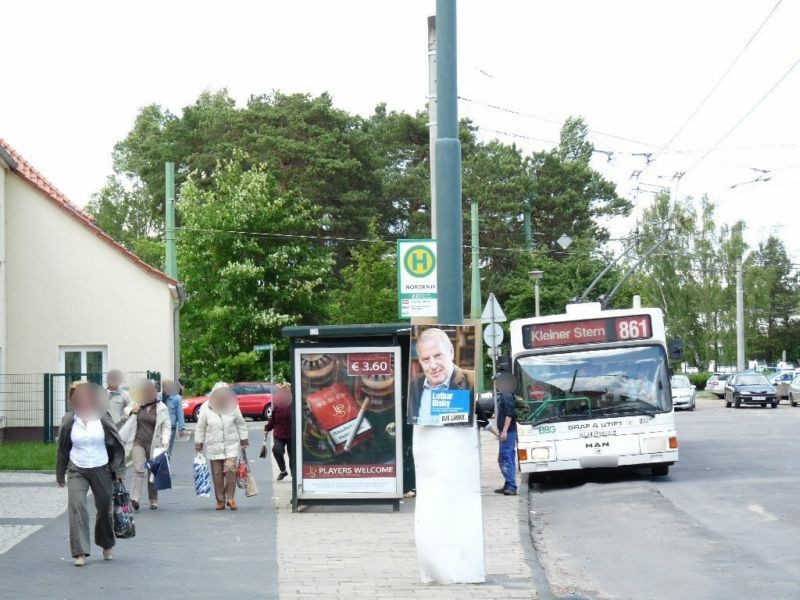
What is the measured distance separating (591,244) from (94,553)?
5595 centimetres

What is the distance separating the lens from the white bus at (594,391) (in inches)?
750

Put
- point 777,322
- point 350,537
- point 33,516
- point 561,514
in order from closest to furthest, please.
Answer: point 350,537, point 33,516, point 561,514, point 777,322

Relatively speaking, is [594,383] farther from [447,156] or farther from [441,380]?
[441,380]

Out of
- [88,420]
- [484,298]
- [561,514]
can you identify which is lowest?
[561,514]

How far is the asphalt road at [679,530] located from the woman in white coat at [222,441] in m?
3.75

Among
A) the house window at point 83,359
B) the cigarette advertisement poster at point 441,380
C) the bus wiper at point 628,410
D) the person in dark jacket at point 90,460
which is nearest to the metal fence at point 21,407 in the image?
the house window at point 83,359

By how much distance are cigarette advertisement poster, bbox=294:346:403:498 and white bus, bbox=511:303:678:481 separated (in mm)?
4317

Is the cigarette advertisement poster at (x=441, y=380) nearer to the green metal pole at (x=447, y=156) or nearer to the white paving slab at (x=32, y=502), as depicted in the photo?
the green metal pole at (x=447, y=156)

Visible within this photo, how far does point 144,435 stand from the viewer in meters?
16.1

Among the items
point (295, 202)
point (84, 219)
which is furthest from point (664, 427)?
point (295, 202)

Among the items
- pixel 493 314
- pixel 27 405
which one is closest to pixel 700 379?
pixel 493 314

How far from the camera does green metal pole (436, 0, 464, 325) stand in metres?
10.1

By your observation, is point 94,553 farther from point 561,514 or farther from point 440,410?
point 561,514

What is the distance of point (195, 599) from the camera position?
9.07 meters
